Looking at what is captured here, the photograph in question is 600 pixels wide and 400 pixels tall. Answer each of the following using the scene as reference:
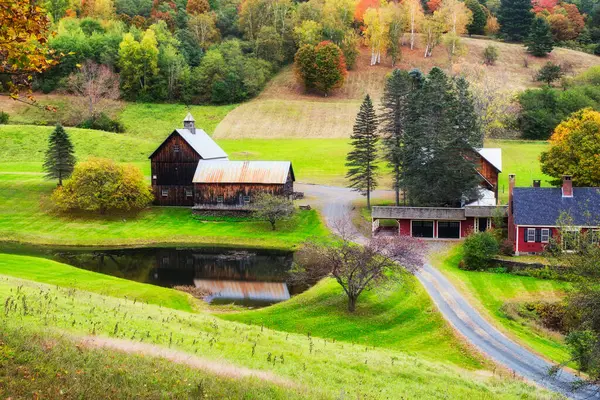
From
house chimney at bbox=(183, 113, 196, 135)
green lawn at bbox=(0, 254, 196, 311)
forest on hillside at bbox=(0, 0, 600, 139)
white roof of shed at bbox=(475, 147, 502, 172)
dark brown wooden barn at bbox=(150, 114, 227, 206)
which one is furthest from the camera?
forest on hillside at bbox=(0, 0, 600, 139)

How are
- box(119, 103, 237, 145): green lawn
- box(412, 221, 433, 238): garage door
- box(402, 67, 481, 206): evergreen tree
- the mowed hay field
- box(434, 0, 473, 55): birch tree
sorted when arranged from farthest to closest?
box(434, 0, 473, 55): birch tree
the mowed hay field
box(119, 103, 237, 145): green lawn
box(402, 67, 481, 206): evergreen tree
box(412, 221, 433, 238): garage door

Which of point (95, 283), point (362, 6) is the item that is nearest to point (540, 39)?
point (362, 6)

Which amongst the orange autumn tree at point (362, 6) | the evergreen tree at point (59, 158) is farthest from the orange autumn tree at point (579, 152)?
the orange autumn tree at point (362, 6)

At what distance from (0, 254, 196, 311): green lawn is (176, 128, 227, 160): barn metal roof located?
2370 centimetres

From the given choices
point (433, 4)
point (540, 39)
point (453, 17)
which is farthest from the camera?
point (433, 4)

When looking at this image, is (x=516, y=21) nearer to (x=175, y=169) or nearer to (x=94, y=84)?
(x=94, y=84)

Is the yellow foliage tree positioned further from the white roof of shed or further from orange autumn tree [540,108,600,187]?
orange autumn tree [540,108,600,187]

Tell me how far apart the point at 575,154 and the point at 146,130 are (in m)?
56.1

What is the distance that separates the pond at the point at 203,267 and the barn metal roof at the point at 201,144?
1423 centimetres

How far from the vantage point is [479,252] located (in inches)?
1544

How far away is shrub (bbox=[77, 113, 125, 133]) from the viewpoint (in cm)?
8281

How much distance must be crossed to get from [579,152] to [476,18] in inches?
3185

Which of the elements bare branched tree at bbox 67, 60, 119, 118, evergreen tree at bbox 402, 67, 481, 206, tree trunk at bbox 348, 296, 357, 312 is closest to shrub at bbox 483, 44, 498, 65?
evergreen tree at bbox 402, 67, 481, 206

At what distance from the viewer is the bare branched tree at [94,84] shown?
87.2 m
